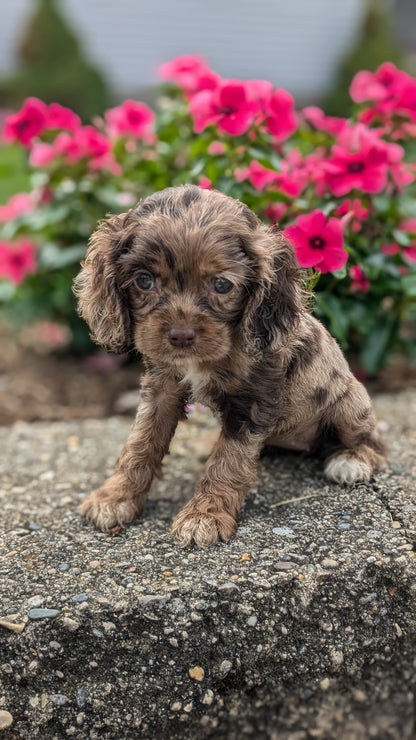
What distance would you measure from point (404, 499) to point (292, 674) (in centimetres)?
94

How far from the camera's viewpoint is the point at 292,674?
104 inches

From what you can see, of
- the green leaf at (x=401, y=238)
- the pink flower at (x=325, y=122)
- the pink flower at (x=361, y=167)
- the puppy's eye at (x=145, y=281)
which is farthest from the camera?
the pink flower at (x=325, y=122)

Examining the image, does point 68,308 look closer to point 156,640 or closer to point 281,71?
point 156,640

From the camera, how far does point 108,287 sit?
2717 millimetres

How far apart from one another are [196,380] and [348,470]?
921mm

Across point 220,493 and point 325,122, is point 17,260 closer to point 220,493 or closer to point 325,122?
point 325,122

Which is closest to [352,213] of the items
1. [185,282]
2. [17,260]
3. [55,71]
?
[185,282]

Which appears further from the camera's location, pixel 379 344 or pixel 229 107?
pixel 379 344

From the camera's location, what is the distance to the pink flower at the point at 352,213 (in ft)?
12.3

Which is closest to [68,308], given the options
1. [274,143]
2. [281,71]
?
[274,143]

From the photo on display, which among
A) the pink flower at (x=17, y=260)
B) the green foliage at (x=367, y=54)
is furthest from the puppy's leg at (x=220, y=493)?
the green foliage at (x=367, y=54)

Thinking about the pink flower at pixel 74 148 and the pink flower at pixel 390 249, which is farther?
the pink flower at pixel 74 148

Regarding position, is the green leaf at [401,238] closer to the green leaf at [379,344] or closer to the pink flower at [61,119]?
the green leaf at [379,344]

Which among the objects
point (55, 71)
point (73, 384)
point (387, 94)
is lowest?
point (55, 71)
